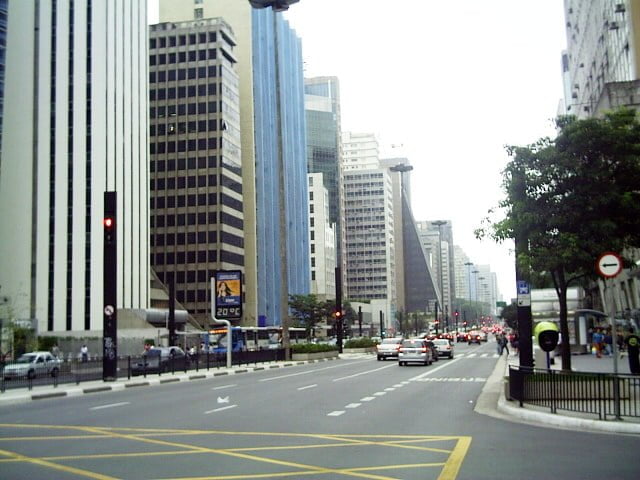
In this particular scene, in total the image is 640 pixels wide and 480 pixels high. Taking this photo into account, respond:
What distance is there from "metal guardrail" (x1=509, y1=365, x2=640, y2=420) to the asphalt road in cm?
117

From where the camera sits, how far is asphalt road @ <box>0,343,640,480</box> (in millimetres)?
9438

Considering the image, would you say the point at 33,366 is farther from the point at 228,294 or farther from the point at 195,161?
the point at 195,161

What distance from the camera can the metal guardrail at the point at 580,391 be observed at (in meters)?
13.4

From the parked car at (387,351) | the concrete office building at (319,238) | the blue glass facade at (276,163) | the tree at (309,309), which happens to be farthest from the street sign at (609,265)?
the concrete office building at (319,238)

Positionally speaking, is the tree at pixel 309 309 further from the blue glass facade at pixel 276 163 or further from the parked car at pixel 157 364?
the parked car at pixel 157 364

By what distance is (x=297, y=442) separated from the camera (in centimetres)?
1204

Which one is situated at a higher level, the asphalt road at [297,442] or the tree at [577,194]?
the tree at [577,194]

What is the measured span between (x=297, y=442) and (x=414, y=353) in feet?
97.5

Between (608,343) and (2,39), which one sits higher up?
(2,39)

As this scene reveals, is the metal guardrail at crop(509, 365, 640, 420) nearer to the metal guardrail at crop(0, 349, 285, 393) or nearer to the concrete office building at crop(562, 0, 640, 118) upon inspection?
the metal guardrail at crop(0, 349, 285, 393)

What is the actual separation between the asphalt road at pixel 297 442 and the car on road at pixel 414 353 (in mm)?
20372

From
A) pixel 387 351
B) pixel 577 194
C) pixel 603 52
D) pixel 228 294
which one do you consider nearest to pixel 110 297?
pixel 228 294

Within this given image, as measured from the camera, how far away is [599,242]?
19.2 meters

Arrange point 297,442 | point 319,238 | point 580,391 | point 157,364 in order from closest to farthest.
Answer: point 297,442
point 580,391
point 157,364
point 319,238
